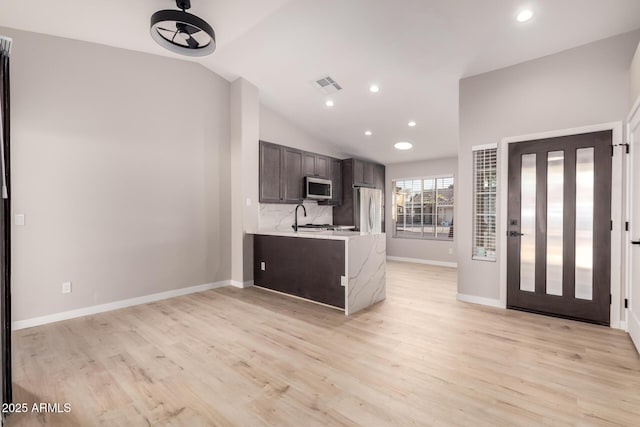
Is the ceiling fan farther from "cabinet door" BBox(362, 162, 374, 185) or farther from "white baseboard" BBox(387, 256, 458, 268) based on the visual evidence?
"white baseboard" BBox(387, 256, 458, 268)

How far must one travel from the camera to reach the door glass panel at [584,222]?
3299mm

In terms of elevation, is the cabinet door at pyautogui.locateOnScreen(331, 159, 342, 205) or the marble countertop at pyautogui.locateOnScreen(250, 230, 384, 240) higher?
the cabinet door at pyautogui.locateOnScreen(331, 159, 342, 205)

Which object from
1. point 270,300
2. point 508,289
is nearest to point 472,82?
point 508,289

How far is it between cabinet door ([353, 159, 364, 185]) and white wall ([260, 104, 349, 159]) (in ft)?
2.10

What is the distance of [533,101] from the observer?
3.58 metres

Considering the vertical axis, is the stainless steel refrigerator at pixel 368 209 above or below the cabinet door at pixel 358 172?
below

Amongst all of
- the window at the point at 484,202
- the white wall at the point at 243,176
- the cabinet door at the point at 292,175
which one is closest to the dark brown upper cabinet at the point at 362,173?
the cabinet door at the point at 292,175

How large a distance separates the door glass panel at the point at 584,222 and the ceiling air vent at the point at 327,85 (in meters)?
3.11

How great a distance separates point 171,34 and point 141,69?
3.71ft

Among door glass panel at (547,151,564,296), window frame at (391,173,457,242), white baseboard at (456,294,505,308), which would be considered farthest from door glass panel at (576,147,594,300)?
window frame at (391,173,457,242)

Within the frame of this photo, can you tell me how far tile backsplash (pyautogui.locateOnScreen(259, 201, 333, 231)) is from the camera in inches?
221

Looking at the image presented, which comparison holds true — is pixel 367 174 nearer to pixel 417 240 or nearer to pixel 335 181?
pixel 335 181

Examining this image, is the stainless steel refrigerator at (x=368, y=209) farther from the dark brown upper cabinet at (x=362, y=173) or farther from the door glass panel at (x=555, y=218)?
the door glass panel at (x=555, y=218)

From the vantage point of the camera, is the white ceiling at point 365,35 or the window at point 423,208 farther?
the window at point 423,208
